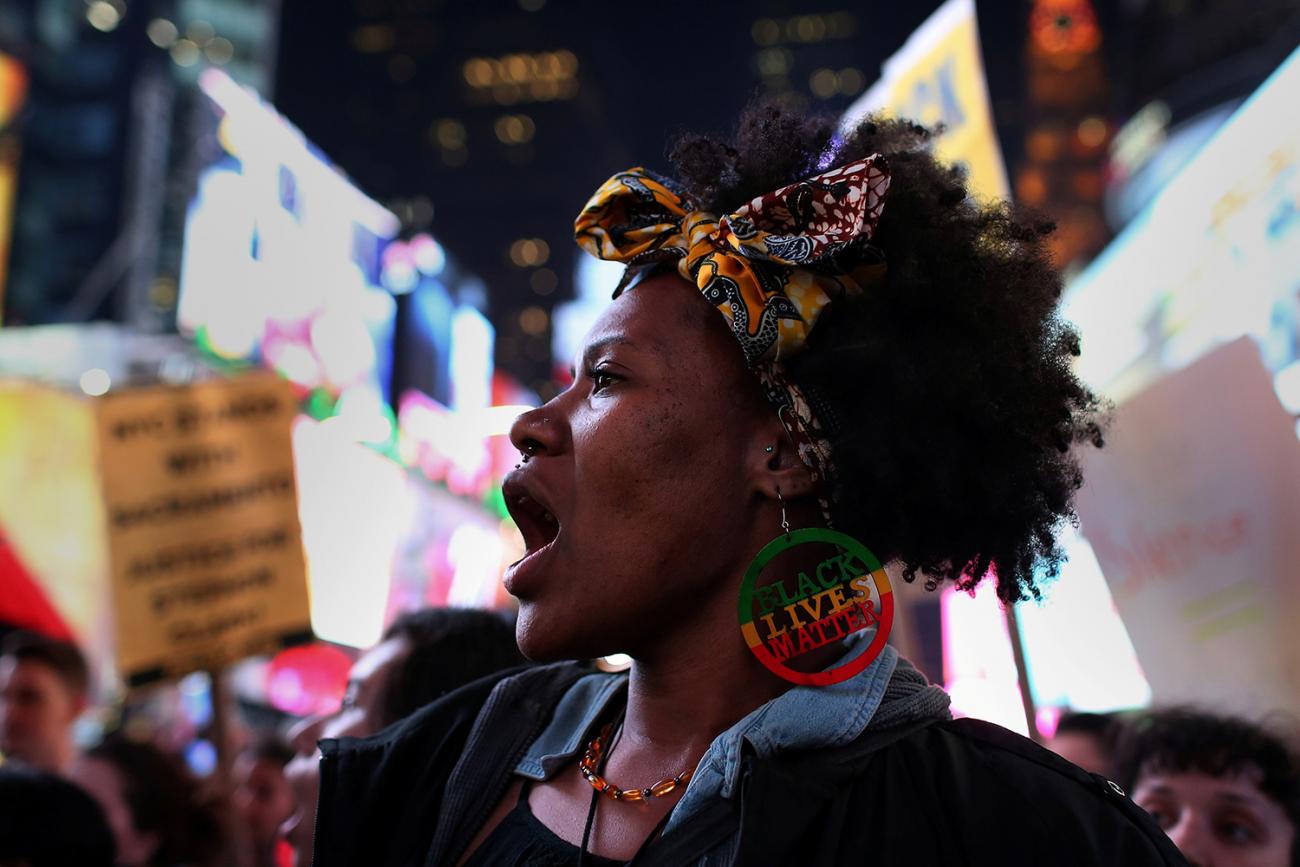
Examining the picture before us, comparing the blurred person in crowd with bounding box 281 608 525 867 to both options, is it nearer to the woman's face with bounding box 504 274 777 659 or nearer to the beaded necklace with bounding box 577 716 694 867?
the beaded necklace with bounding box 577 716 694 867

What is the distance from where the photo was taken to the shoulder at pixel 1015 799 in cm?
153

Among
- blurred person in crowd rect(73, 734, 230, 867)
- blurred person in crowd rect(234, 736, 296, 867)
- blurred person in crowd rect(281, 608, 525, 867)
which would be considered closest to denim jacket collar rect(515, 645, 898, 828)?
blurred person in crowd rect(281, 608, 525, 867)

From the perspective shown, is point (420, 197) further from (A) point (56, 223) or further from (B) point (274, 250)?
(B) point (274, 250)

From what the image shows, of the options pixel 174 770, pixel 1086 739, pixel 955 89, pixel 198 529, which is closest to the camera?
pixel 1086 739

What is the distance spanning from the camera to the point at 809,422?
193 cm

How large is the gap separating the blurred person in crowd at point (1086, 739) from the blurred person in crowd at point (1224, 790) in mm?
650

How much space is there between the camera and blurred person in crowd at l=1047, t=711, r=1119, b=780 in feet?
11.6

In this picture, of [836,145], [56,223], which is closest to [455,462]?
[56,223]

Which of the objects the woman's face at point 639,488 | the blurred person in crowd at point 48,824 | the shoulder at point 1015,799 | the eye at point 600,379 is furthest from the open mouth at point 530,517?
the blurred person in crowd at point 48,824

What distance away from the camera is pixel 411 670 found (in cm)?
296

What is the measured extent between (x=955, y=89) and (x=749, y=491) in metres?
3.13

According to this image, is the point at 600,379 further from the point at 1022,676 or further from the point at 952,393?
the point at 1022,676

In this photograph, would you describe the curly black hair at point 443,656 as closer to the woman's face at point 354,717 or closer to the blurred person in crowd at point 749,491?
the woman's face at point 354,717

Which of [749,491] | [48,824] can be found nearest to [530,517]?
[749,491]
